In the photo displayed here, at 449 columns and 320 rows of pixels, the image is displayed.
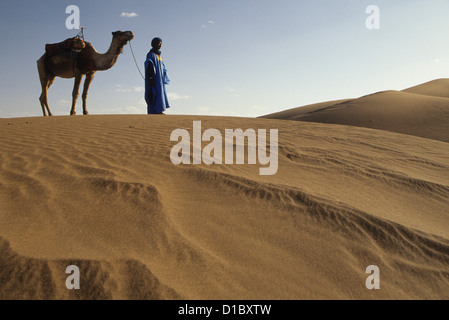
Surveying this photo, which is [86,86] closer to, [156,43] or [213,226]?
[156,43]

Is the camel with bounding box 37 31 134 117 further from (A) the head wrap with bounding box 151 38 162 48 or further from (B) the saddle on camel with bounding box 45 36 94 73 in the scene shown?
(A) the head wrap with bounding box 151 38 162 48

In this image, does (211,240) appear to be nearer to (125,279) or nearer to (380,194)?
(125,279)

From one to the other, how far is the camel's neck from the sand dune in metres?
6.49

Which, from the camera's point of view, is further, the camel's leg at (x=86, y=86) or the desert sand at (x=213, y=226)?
the camel's leg at (x=86, y=86)

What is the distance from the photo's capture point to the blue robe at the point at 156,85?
29.7 ft

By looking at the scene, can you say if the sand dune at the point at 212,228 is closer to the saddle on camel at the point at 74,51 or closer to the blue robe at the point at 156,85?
the blue robe at the point at 156,85

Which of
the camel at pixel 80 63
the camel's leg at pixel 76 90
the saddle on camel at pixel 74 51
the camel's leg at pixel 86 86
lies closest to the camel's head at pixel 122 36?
the camel at pixel 80 63

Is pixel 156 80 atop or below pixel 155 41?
below

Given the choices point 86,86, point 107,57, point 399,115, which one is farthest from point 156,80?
point 399,115

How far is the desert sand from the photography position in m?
1.54

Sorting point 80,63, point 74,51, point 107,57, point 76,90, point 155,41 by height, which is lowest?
point 76,90

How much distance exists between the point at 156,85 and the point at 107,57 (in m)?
1.88

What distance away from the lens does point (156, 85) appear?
30.6 ft
